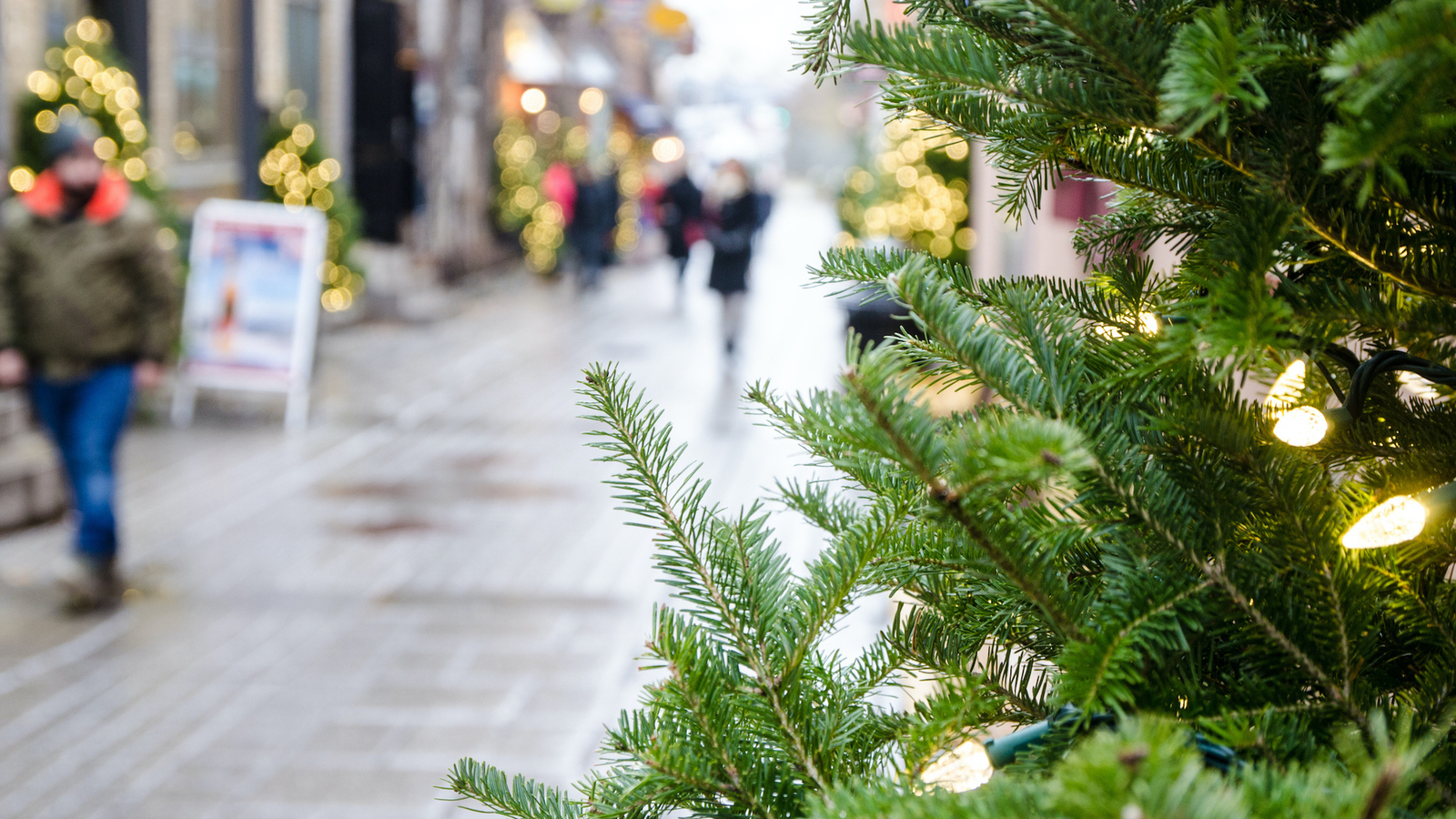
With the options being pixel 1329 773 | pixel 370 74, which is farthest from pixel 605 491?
pixel 370 74

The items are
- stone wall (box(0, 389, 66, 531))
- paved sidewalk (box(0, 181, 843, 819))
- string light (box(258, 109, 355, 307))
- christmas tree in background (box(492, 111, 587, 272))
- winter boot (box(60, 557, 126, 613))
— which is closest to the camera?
paved sidewalk (box(0, 181, 843, 819))

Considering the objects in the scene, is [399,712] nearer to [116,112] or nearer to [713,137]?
[116,112]

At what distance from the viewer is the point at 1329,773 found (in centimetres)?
68

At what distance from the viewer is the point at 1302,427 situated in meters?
1.01

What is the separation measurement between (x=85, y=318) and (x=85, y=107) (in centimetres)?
396

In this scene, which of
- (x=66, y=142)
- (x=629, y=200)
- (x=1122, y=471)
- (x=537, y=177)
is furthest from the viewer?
(x=629, y=200)

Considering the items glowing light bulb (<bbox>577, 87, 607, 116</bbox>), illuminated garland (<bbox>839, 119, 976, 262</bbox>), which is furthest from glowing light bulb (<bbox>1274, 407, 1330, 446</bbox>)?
glowing light bulb (<bbox>577, 87, 607, 116</bbox>)

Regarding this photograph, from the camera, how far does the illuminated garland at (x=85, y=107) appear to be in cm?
852

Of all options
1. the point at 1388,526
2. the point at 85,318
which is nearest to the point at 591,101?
the point at 85,318

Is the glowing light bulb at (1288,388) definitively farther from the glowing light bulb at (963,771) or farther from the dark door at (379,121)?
the dark door at (379,121)

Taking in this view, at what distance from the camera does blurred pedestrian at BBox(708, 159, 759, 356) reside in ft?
40.7

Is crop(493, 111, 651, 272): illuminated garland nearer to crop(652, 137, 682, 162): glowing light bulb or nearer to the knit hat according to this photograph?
the knit hat

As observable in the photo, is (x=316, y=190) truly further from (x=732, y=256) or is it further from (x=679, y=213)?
(x=679, y=213)

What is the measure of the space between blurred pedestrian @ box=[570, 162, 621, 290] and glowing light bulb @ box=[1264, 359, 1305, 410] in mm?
19200
